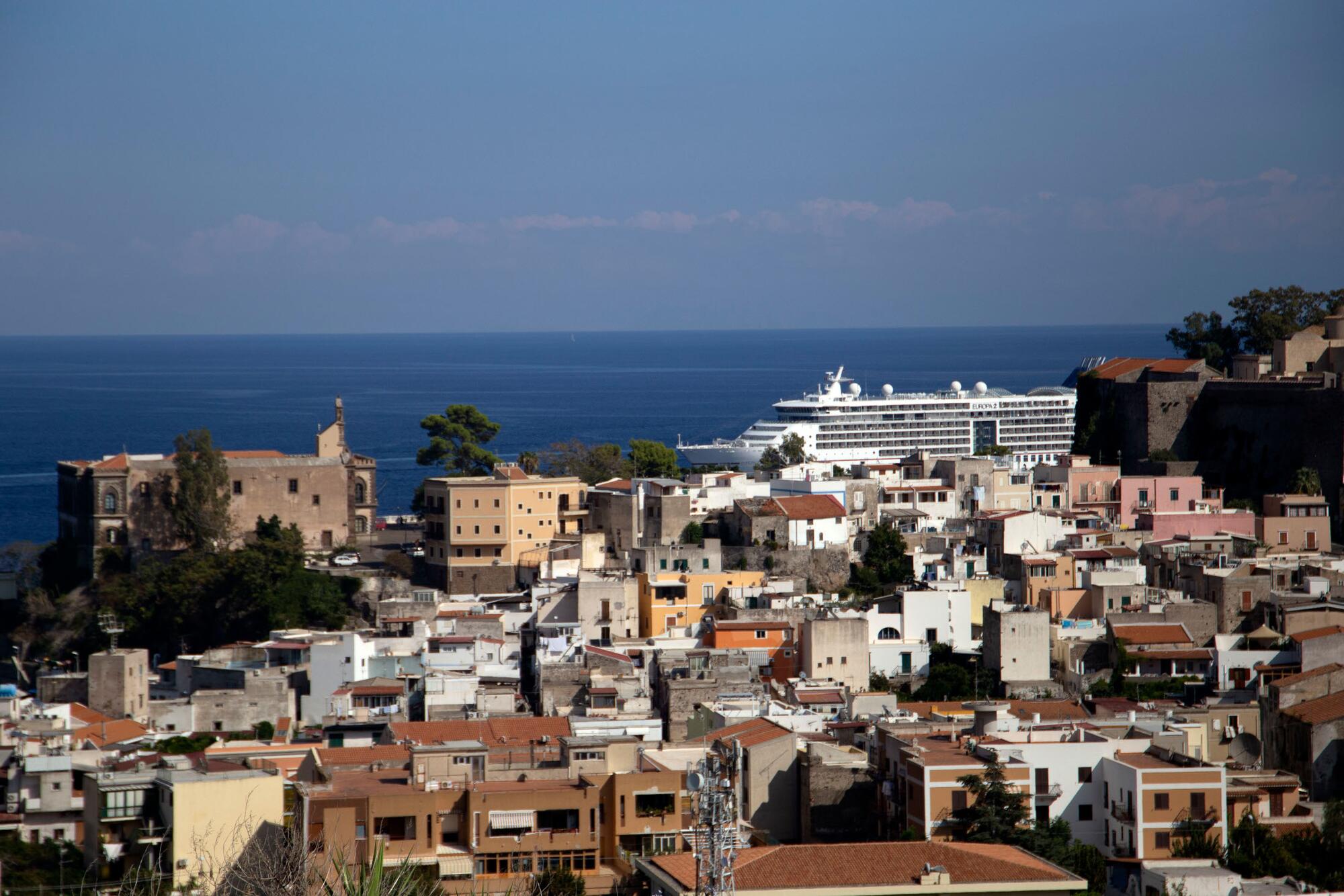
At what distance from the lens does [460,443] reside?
4050cm

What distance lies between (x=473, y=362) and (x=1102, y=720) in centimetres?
14417

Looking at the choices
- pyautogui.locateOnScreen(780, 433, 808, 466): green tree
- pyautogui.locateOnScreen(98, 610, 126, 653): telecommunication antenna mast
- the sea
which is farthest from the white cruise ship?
pyautogui.locateOnScreen(98, 610, 126, 653): telecommunication antenna mast

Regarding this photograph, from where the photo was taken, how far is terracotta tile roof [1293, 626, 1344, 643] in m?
25.4

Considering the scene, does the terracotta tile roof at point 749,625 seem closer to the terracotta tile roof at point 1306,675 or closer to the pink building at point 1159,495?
the terracotta tile roof at point 1306,675

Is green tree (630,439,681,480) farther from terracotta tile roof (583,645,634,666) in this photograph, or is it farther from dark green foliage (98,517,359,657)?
terracotta tile roof (583,645,634,666)

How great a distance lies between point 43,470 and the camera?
6988cm

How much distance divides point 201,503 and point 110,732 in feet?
31.7

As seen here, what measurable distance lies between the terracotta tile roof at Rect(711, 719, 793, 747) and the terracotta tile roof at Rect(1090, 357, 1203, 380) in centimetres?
2028

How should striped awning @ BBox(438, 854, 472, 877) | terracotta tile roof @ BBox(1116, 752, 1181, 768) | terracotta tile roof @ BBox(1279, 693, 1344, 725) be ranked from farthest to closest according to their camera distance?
terracotta tile roof @ BBox(1279, 693, 1344, 725), terracotta tile roof @ BBox(1116, 752, 1181, 768), striped awning @ BBox(438, 854, 472, 877)

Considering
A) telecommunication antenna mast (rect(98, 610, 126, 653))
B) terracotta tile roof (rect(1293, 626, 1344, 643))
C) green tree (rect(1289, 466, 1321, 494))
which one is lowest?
telecommunication antenna mast (rect(98, 610, 126, 653))

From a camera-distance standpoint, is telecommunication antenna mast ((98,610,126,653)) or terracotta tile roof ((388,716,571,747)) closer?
terracotta tile roof ((388,716,571,747))

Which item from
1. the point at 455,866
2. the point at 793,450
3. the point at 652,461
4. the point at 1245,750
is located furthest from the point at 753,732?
the point at 793,450

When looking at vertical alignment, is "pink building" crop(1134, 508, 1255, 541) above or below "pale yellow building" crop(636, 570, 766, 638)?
above

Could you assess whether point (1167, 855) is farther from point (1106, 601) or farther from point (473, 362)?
point (473, 362)
